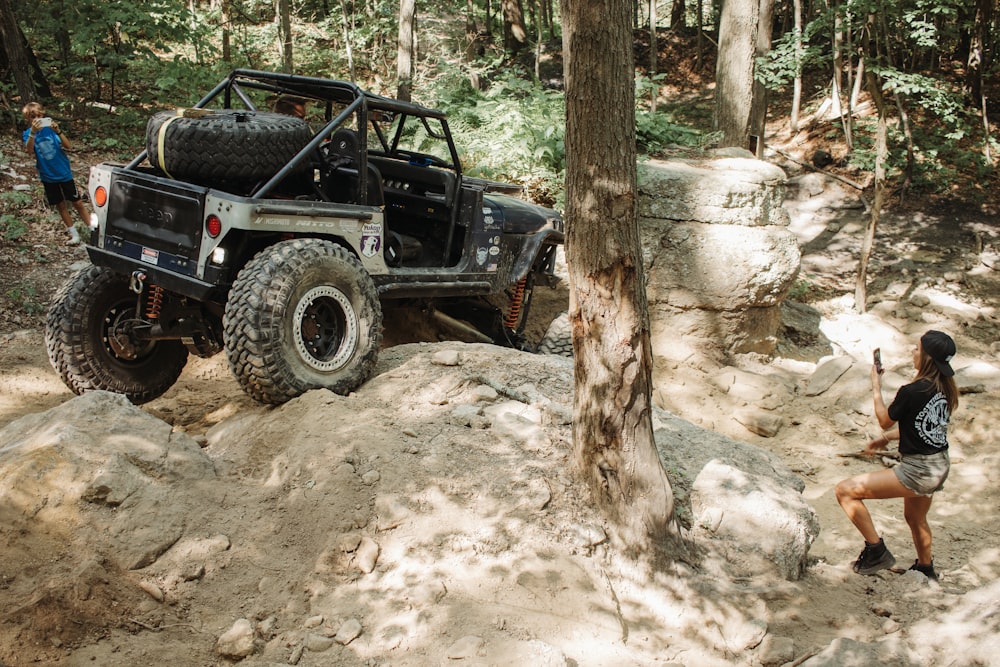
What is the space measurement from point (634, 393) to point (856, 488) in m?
1.84

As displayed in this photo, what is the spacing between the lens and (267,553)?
12.2 feet

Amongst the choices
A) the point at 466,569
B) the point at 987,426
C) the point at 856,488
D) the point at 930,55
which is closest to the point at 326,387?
the point at 466,569

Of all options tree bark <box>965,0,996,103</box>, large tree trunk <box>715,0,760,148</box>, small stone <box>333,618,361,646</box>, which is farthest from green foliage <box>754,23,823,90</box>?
small stone <box>333,618,361,646</box>

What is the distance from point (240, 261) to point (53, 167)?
4.56m

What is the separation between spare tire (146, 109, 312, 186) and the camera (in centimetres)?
500

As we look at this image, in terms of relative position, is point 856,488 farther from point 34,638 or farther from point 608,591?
point 34,638

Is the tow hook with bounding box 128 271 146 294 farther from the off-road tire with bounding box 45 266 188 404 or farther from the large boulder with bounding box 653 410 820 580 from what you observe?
the large boulder with bounding box 653 410 820 580

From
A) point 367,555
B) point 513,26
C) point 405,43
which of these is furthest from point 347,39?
point 367,555

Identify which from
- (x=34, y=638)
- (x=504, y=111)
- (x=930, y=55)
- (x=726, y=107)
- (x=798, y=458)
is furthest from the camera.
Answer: (x=930, y=55)

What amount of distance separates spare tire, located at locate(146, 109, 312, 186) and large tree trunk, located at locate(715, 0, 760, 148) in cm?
721

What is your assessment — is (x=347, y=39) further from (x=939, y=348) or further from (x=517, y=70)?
(x=939, y=348)

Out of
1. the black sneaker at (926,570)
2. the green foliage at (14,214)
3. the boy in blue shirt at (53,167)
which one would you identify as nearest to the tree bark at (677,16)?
the boy in blue shirt at (53,167)

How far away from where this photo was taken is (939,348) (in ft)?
15.1

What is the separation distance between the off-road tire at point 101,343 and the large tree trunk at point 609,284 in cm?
331
